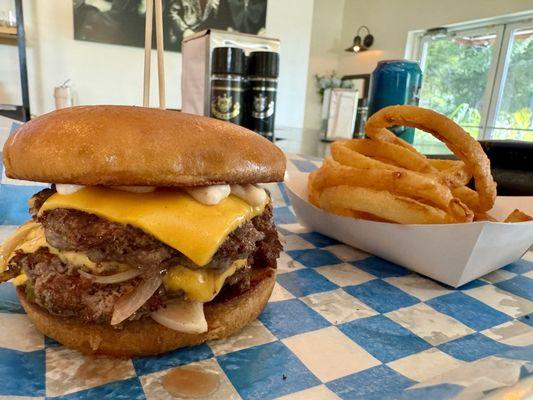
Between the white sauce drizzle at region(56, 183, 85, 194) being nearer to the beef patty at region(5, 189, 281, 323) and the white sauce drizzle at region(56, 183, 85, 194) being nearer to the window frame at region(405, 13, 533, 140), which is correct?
the beef patty at region(5, 189, 281, 323)

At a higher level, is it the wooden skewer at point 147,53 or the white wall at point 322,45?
the white wall at point 322,45

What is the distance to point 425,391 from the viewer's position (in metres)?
0.67

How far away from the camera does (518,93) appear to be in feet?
20.9

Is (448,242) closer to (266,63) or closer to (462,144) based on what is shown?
(462,144)

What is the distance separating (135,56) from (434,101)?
549cm

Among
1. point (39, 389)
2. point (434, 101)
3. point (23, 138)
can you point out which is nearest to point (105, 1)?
point (23, 138)

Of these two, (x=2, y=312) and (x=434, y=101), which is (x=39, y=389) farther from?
(x=434, y=101)

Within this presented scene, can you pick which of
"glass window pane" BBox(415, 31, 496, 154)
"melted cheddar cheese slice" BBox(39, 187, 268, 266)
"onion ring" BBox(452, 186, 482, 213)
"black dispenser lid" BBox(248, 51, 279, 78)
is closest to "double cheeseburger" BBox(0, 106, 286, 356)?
"melted cheddar cheese slice" BBox(39, 187, 268, 266)

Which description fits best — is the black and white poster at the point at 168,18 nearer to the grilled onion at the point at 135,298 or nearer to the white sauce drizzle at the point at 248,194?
the white sauce drizzle at the point at 248,194

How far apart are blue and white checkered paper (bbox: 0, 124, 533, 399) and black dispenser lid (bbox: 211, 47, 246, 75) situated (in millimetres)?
1221

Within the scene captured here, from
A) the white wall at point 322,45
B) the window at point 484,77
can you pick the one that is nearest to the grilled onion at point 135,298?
the window at point 484,77

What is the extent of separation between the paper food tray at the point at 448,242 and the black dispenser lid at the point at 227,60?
102cm

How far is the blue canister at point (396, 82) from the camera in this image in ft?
6.86

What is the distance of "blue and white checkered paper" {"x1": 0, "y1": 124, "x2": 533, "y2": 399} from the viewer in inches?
29.9
